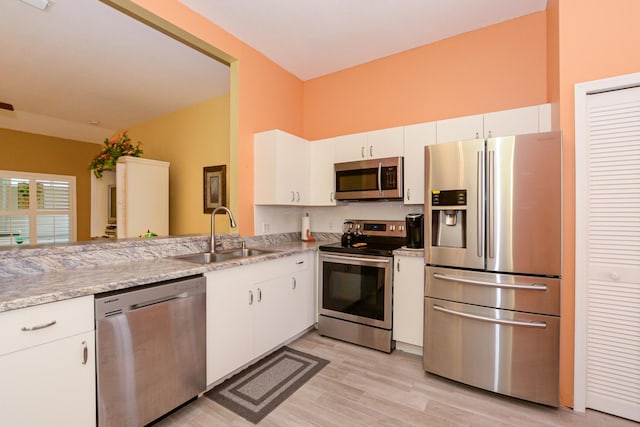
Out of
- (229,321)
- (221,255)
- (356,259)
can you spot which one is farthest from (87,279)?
(356,259)

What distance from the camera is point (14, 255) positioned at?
149 cm

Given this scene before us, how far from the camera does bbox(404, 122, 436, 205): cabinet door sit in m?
2.58

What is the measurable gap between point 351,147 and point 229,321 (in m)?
2.06

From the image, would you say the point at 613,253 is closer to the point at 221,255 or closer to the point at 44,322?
the point at 221,255

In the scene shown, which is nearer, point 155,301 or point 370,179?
point 155,301

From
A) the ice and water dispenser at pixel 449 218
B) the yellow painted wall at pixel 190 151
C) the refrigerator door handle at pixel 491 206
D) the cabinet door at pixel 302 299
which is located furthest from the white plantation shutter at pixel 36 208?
the refrigerator door handle at pixel 491 206

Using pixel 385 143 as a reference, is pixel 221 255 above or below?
below

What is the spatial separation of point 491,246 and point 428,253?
44cm

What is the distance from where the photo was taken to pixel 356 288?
2629 mm

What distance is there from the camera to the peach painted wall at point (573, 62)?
1.73 metres

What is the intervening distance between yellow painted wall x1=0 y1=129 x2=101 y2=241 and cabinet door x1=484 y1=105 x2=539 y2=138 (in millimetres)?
6800

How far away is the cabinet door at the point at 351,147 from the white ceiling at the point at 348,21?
0.98m

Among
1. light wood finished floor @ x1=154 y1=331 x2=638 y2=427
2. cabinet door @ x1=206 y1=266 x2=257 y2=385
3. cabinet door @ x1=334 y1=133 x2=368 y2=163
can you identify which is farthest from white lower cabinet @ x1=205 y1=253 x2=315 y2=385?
cabinet door @ x1=334 y1=133 x2=368 y2=163

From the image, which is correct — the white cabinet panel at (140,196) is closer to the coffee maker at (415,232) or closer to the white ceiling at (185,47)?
the white ceiling at (185,47)
